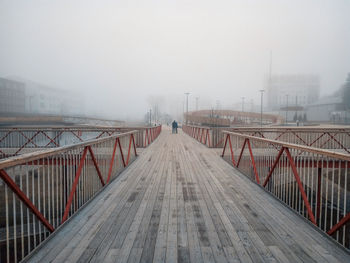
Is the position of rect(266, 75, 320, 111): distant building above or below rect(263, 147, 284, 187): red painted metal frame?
above

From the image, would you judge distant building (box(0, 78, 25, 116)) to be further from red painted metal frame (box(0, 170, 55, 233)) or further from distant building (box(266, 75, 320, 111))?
distant building (box(266, 75, 320, 111))

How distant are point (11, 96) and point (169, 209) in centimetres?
7341

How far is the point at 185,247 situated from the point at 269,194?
2663mm

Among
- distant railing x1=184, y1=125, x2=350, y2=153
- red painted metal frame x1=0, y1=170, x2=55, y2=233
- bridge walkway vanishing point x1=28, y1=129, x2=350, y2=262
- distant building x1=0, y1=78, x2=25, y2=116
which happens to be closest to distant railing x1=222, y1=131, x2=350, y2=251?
bridge walkway vanishing point x1=28, y1=129, x2=350, y2=262

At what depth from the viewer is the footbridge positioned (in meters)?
2.54

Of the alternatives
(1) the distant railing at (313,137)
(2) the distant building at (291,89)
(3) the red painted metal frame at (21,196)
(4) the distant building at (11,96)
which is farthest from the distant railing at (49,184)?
A: (2) the distant building at (291,89)

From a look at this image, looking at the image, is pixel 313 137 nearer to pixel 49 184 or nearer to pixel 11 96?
pixel 49 184

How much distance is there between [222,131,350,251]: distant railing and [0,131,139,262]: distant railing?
11.8 feet

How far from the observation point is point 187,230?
309 cm

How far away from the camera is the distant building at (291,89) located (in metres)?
137

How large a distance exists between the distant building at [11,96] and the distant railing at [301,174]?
223 ft

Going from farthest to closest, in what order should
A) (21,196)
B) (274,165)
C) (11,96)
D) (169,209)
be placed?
(11,96) < (274,165) < (169,209) < (21,196)

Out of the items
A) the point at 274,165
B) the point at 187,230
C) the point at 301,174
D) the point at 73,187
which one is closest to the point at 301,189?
the point at 301,174

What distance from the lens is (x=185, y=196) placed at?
446 cm
